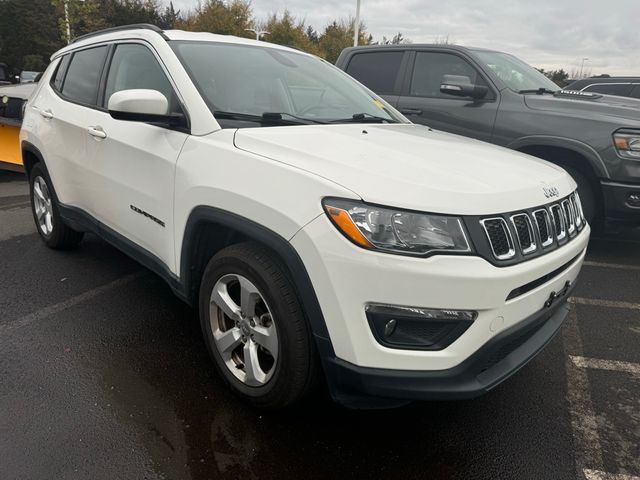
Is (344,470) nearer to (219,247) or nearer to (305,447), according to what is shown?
(305,447)

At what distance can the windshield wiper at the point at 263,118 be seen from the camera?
2.62 metres

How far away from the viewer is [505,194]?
2.08m

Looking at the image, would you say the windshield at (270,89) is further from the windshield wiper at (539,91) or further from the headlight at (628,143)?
the windshield wiper at (539,91)

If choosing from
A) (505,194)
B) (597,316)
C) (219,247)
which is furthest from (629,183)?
(219,247)

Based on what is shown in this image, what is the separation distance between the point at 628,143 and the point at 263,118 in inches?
138

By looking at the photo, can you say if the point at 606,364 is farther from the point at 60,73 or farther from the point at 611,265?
the point at 60,73

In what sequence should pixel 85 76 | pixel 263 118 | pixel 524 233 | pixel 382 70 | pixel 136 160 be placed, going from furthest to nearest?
pixel 382 70
pixel 85 76
pixel 136 160
pixel 263 118
pixel 524 233

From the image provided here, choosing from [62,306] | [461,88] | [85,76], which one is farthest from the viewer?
[461,88]

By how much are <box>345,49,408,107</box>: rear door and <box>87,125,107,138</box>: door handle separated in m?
3.52

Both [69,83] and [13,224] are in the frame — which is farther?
[13,224]

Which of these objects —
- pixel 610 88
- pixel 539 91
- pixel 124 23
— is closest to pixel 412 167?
pixel 539 91

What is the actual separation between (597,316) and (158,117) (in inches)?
128

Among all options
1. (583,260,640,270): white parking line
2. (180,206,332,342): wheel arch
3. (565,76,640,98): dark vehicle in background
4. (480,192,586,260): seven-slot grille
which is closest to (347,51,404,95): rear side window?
(583,260,640,270): white parking line

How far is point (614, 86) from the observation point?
9992 millimetres
